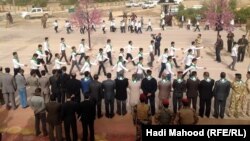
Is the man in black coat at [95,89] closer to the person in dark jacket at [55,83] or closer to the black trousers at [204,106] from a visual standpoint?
the person in dark jacket at [55,83]

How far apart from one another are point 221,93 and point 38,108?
6.15 metres

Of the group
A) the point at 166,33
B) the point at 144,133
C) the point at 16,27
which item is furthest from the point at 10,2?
the point at 144,133

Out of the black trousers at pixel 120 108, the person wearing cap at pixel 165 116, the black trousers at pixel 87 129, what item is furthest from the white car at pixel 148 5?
the person wearing cap at pixel 165 116

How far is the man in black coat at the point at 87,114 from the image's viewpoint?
33.1 ft

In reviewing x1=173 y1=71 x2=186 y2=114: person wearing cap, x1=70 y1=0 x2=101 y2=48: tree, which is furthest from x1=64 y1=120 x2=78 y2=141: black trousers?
x1=70 y1=0 x2=101 y2=48: tree

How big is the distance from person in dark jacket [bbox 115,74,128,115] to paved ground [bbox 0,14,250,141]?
306 millimetres

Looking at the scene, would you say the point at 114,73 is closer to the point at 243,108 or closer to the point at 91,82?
the point at 91,82

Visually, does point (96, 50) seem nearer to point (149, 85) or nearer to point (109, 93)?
point (109, 93)

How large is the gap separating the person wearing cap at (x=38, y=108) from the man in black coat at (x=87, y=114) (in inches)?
53.6

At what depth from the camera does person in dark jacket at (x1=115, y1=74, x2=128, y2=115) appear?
12063mm

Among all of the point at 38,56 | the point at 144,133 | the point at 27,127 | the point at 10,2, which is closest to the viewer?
the point at 144,133

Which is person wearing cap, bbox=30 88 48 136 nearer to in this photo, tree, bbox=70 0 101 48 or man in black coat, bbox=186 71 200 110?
man in black coat, bbox=186 71 200 110

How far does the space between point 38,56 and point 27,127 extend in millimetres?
6058

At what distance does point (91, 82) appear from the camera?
12078 mm
